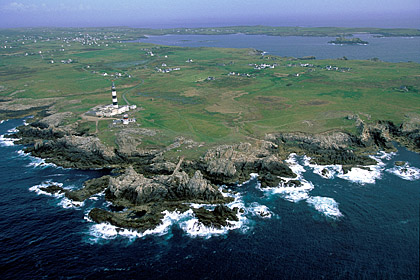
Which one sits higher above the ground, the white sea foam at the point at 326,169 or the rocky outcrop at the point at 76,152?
the rocky outcrop at the point at 76,152

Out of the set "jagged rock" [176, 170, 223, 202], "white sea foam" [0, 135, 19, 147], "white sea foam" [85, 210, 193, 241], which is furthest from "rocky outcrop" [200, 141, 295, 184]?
"white sea foam" [0, 135, 19, 147]

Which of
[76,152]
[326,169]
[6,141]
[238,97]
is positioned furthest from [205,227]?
[238,97]

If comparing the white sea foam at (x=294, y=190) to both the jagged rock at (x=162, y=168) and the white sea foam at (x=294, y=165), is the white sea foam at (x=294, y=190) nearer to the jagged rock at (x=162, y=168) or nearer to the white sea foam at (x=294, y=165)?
the white sea foam at (x=294, y=165)

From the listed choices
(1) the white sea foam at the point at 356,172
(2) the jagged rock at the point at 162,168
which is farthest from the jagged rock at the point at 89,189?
(1) the white sea foam at the point at 356,172

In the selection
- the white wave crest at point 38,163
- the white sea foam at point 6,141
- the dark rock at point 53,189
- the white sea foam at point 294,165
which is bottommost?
the dark rock at point 53,189

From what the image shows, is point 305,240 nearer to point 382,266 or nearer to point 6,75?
point 382,266

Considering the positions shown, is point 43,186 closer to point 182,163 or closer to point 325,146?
point 182,163

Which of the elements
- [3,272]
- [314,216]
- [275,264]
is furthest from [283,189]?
[3,272]

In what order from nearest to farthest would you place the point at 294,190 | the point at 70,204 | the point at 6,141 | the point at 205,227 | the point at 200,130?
the point at 205,227 → the point at 70,204 → the point at 294,190 → the point at 200,130 → the point at 6,141
